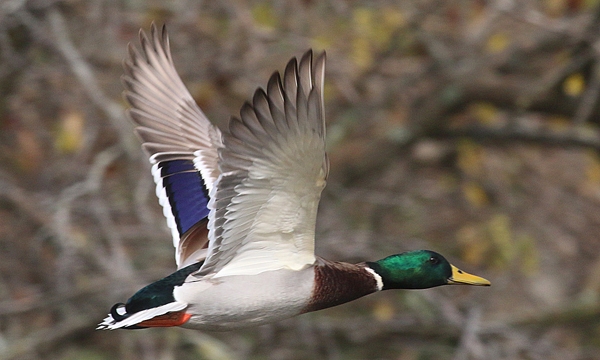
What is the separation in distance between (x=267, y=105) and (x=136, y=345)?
10.8 ft

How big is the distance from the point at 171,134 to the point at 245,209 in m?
1.02

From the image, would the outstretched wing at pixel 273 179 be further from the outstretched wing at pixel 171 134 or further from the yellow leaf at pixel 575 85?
the yellow leaf at pixel 575 85

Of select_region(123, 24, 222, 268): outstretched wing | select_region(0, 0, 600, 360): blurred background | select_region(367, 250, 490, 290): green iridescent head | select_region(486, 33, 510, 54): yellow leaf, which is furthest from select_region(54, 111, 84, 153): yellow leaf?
select_region(486, 33, 510, 54): yellow leaf

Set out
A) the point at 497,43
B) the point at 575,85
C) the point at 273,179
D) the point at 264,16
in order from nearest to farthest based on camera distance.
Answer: the point at 273,179 < the point at 575,85 < the point at 264,16 < the point at 497,43

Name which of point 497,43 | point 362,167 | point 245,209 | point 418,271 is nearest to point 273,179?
point 245,209

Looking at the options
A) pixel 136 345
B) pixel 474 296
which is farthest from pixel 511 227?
pixel 136 345

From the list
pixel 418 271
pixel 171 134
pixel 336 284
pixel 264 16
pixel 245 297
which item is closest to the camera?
pixel 245 297

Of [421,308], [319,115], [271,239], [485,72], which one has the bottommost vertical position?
[421,308]

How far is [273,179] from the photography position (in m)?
3.32

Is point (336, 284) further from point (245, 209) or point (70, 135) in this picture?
point (70, 135)

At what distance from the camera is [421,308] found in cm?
666

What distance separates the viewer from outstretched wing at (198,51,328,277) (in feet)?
10.3

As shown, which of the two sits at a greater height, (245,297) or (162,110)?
(162,110)

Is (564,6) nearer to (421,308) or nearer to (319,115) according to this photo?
(421,308)
